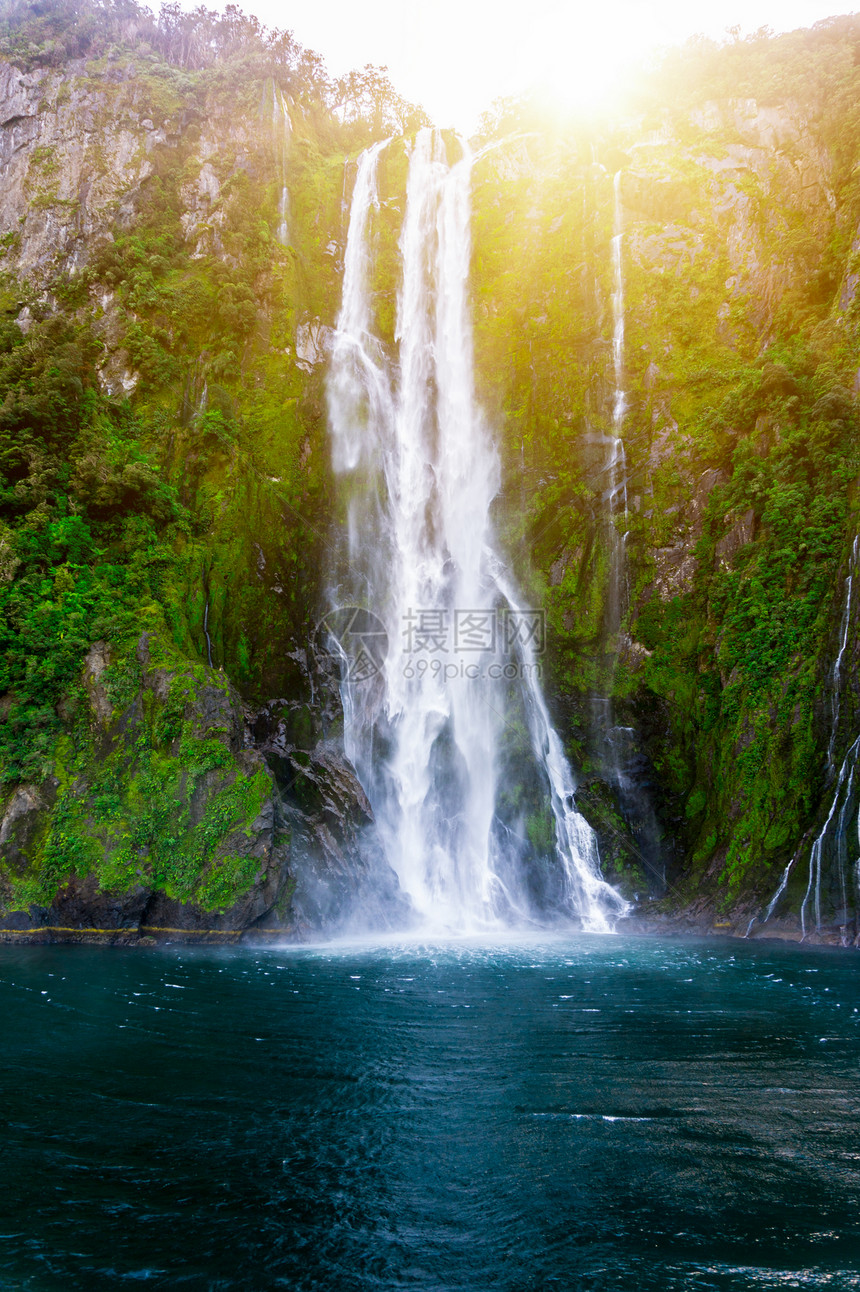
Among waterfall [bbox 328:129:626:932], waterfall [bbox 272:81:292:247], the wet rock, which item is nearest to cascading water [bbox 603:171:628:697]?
waterfall [bbox 328:129:626:932]

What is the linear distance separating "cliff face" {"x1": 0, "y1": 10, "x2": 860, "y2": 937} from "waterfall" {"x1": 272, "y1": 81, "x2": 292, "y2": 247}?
0.17 metres

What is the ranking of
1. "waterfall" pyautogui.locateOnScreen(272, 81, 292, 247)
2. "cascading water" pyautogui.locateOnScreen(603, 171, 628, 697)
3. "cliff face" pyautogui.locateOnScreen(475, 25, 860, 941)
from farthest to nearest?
"waterfall" pyautogui.locateOnScreen(272, 81, 292, 247)
"cascading water" pyautogui.locateOnScreen(603, 171, 628, 697)
"cliff face" pyautogui.locateOnScreen(475, 25, 860, 941)

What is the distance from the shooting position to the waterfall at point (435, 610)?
58.9 ft

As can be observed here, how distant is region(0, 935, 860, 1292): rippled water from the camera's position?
11.5 feet

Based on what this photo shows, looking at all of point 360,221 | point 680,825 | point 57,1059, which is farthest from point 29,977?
point 360,221

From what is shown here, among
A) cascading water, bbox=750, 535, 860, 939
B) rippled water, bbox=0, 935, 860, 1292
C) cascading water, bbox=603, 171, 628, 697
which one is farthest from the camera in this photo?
cascading water, bbox=603, 171, 628, 697

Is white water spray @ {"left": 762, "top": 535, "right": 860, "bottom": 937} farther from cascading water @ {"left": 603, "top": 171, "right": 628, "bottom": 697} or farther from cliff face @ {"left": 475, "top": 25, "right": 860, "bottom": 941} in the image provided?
cascading water @ {"left": 603, "top": 171, "right": 628, "bottom": 697}

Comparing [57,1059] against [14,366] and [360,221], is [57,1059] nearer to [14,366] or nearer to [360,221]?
[14,366]

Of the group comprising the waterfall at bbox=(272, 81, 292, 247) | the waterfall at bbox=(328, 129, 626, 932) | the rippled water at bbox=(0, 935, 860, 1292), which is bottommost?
the rippled water at bbox=(0, 935, 860, 1292)

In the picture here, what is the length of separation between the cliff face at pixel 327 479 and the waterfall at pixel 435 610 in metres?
0.77

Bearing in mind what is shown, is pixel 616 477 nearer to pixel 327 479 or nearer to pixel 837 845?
pixel 327 479

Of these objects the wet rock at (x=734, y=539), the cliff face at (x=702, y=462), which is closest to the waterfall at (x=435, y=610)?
the cliff face at (x=702, y=462)

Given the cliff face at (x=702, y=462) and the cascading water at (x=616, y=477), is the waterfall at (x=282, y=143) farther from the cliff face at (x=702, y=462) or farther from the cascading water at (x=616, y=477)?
the cascading water at (x=616, y=477)

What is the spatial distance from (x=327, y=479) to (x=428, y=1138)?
18.7 meters
